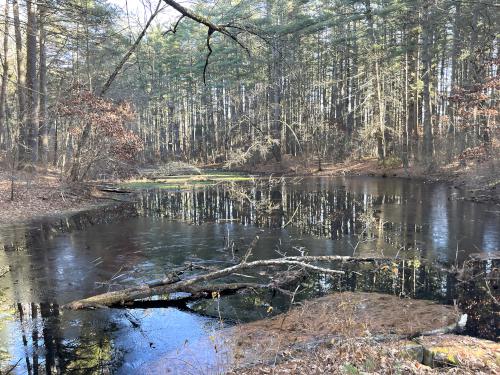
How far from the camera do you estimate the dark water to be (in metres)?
6.75

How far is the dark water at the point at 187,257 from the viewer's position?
6.75 m

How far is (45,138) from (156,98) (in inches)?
1404

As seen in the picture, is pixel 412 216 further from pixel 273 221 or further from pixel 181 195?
pixel 181 195

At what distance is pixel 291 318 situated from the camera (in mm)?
7629

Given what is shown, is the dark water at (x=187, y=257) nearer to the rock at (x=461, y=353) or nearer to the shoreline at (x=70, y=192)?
the shoreline at (x=70, y=192)

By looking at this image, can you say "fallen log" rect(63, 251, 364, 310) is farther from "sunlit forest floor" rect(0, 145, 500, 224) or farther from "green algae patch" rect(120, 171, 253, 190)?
"green algae patch" rect(120, 171, 253, 190)

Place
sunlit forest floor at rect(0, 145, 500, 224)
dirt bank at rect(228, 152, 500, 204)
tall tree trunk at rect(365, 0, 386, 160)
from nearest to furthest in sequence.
Result: sunlit forest floor at rect(0, 145, 500, 224) → dirt bank at rect(228, 152, 500, 204) → tall tree trunk at rect(365, 0, 386, 160)

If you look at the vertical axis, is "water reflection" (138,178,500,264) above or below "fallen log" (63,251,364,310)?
above

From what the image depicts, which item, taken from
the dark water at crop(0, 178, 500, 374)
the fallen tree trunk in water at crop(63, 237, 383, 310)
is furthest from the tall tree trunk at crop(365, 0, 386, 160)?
the fallen tree trunk in water at crop(63, 237, 383, 310)

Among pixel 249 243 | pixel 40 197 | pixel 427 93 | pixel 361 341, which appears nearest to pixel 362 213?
pixel 249 243

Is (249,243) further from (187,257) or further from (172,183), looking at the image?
(172,183)

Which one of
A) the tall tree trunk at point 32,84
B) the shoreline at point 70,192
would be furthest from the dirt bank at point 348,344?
the tall tree trunk at point 32,84

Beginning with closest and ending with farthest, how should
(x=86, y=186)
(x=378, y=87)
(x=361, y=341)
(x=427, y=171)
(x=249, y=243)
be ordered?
(x=361, y=341), (x=249, y=243), (x=86, y=186), (x=427, y=171), (x=378, y=87)

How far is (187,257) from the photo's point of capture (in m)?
12.0
